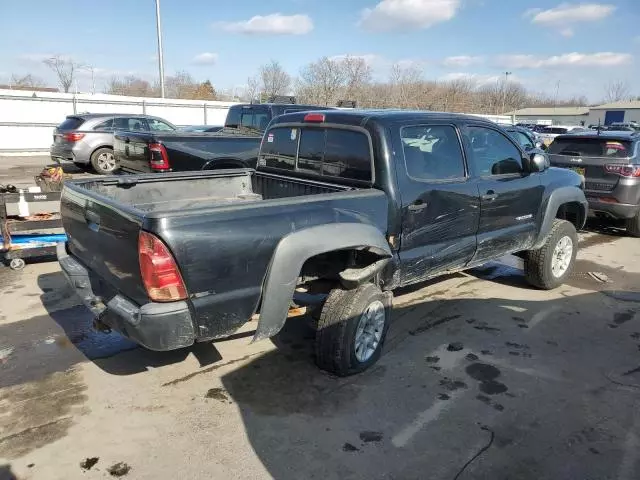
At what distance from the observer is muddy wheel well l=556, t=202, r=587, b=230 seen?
607 centimetres

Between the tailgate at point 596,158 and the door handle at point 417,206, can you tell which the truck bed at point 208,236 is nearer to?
the door handle at point 417,206

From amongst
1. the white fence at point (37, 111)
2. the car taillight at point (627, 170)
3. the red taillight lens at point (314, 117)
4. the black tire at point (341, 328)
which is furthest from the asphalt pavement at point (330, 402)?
the white fence at point (37, 111)

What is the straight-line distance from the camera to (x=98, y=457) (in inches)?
113

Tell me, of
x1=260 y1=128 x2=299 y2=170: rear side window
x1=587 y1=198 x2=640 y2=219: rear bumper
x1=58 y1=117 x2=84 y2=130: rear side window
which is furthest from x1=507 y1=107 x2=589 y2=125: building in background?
x1=260 y1=128 x2=299 y2=170: rear side window

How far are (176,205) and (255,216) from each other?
186cm

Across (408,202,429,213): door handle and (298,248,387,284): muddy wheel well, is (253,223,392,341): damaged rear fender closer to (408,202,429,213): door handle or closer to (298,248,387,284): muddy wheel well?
(298,248,387,284): muddy wheel well

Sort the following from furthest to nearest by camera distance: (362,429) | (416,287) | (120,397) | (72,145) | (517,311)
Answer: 1. (72,145)
2. (416,287)
3. (517,311)
4. (120,397)
5. (362,429)

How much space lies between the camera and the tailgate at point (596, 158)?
837 centimetres

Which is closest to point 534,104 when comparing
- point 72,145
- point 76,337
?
point 72,145

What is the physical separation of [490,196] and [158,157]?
5.44 metres

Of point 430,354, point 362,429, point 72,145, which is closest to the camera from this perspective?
point 362,429

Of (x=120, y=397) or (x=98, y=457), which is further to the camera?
(x=120, y=397)

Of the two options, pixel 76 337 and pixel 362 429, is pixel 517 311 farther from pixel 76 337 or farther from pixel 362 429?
pixel 76 337

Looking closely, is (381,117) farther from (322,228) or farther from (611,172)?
(611,172)
